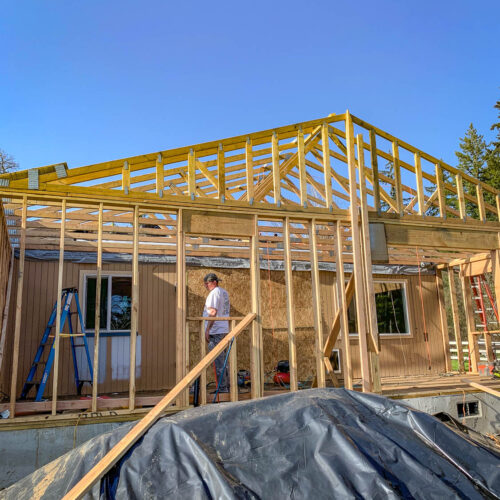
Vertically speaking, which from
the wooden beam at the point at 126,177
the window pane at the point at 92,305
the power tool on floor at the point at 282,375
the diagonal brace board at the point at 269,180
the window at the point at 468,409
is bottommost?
the window at the point at 468,409

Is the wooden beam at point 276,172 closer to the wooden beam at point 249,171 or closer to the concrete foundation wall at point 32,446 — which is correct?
the wooden beam at point 249,171

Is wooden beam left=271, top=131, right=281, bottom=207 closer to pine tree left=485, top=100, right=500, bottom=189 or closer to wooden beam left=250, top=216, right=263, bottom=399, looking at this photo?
wooden beam left=250, top=216, right=263, bottom=399

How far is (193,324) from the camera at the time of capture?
10.2 meters

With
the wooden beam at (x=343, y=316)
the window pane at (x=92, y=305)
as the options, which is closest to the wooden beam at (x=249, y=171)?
the wooden beam at (x=343, y=316)

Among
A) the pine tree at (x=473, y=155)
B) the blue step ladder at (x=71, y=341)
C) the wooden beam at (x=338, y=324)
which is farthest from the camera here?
the pine tree at (x=473, y=155)

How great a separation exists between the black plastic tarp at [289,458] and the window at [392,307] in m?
9.18

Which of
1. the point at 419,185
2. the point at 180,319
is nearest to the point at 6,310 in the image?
the point at 180,319

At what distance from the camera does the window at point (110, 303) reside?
31.6ft

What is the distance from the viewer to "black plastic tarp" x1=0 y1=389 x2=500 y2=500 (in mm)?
2865

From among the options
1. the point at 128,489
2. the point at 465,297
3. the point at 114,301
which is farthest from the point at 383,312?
the point at 128,489

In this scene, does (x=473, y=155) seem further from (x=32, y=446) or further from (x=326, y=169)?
(x=32, y=446)

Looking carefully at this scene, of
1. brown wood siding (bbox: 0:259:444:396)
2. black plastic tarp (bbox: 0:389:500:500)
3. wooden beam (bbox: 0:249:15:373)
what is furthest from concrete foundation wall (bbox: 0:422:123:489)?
brown wood siding (bbox: 0:259:444:396)

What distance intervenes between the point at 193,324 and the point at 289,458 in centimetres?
735

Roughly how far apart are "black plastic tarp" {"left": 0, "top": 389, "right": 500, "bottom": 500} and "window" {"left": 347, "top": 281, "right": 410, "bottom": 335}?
9181 millimetres
